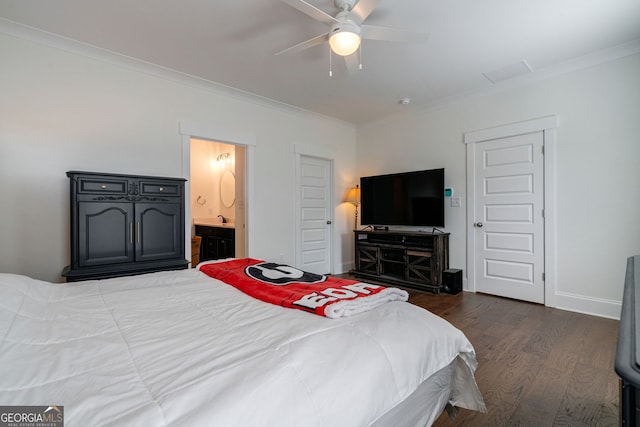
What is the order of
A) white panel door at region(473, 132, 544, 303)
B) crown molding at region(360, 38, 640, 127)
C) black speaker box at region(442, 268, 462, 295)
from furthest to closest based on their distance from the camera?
1. black speaker box at region(442, 268, 462, 295)
2. white panel door at region(473, 132, 544, 303)
3. crown molding at region(360, 38, 640, 127)

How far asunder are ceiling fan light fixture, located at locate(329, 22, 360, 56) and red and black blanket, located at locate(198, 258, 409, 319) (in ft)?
5.36

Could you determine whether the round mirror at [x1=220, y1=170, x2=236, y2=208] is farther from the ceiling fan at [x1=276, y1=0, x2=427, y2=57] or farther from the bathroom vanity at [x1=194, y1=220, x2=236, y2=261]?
the ceiling fan at [x1=276, y1=0, x2=427, y2=57]

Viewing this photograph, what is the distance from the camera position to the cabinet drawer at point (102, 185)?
2.48 m

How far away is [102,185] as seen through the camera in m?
2.56

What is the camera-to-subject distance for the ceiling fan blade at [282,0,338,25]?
1.85 meters

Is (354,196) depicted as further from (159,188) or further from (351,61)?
(159,188)

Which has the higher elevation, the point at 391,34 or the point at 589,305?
the point at 391,34

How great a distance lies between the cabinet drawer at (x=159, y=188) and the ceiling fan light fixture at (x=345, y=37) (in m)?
1.97

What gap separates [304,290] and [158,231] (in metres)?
2.00

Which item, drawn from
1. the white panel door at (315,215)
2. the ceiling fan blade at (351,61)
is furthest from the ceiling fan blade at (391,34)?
the white panel door at (315,215)

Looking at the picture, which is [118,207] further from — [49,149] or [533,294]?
[533,294]

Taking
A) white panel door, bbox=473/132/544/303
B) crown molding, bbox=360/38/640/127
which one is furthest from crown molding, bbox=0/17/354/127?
white panel door, bbox=473/132/544/303

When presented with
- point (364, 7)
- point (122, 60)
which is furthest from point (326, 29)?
point (122, 60)

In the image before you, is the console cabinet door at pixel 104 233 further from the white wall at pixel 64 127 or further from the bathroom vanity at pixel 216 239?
the bathroom vanity at pixel 216 239
